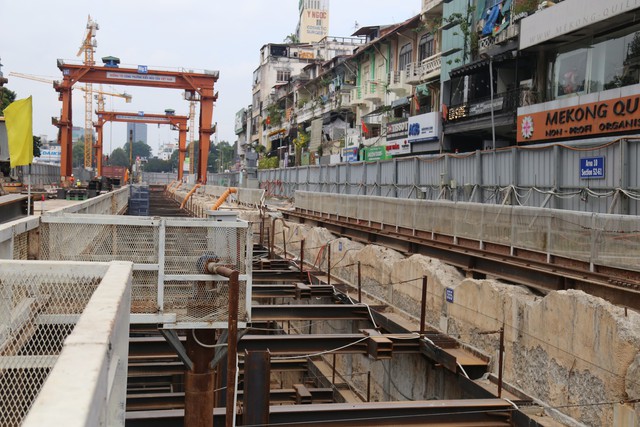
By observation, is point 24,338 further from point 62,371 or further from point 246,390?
point 246,390

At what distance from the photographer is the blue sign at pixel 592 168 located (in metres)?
16.2

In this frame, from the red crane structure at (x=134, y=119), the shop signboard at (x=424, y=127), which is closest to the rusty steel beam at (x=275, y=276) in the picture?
the shop signboard at (x=424, y=127)

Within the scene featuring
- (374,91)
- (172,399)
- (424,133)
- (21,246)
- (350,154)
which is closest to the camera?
(21,246)

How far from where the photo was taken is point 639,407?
25.1ft

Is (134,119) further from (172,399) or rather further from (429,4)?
(172,399)

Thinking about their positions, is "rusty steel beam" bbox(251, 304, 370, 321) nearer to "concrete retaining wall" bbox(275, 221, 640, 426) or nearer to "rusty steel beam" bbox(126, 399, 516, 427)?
"concrete retaining wall" bbox(275, 221, 640, 426)

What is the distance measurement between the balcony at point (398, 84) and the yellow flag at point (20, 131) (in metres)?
38.0

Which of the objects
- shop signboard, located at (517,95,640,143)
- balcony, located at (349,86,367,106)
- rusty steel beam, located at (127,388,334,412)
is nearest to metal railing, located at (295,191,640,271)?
rusty steel beam, located at (127,388,334,412)

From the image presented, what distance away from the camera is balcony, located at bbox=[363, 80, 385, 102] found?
2044 inches

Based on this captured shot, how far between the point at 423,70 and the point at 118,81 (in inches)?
876

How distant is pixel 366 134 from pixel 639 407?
46.7 m

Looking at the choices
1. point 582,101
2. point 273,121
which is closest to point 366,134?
point 582,101

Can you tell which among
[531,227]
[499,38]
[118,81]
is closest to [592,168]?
[531,227]

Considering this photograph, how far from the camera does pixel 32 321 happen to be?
14.7ft
